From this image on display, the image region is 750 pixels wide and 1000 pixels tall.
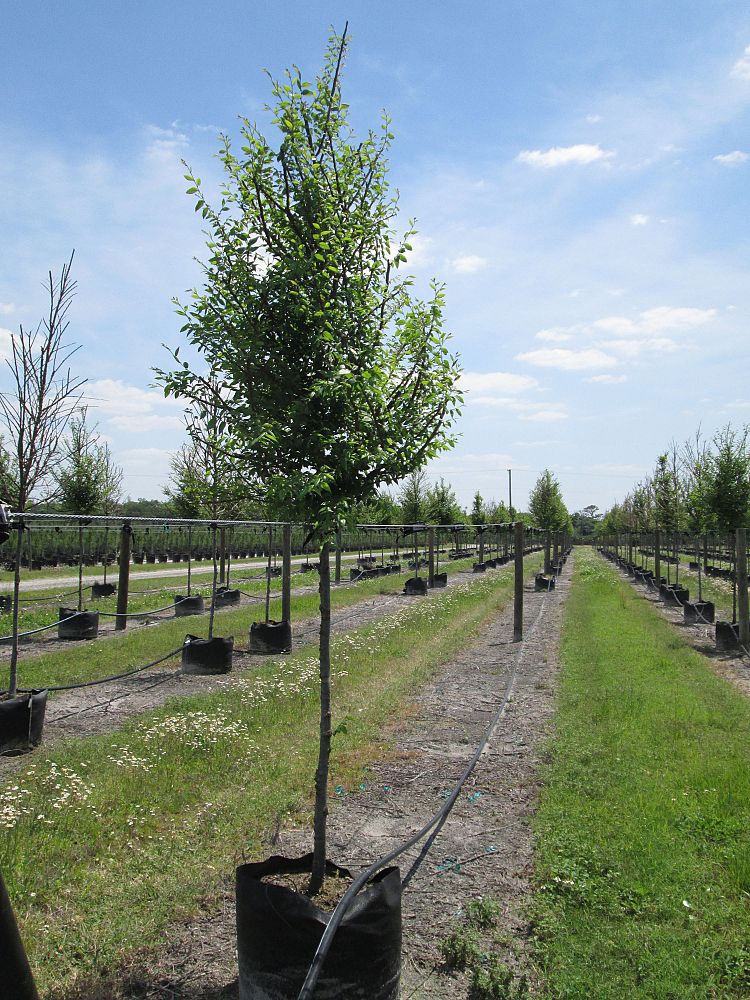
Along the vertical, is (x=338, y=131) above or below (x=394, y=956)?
above

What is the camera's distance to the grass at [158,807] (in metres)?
3.75

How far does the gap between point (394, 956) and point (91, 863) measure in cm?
245

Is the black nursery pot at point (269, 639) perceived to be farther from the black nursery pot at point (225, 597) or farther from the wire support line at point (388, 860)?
the black nursery pot at point (225, 597)

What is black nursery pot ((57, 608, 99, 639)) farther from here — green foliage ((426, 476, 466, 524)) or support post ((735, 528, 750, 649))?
green foliage ((426, 476, 466, 524))

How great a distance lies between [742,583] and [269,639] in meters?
8.77

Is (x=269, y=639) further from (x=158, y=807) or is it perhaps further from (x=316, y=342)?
(x=316, y=342)

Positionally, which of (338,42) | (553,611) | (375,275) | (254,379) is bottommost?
(553,611)

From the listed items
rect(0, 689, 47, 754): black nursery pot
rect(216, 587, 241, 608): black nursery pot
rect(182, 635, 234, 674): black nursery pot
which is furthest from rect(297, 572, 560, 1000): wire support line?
rect(216, 587, 241, 608): black nursery pot

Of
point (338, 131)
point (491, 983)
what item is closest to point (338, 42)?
point (338, 131)

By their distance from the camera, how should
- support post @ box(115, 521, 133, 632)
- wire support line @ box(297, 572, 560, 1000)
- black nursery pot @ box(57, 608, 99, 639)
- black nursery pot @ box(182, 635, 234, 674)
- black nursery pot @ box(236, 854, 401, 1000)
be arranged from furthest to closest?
1. support post @ box(115, 521, 133, 632)
2. black nursery pot @ box(57, 608, 99, 639)
3. black nursery pot @ box(182, 635, 234, 674)
4. black nursery pot @ box(236, 854, 401, 1000)
5. wire support line @ box(297, 572, 560, 1000)

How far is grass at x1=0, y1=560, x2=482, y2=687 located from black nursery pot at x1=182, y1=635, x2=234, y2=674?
803 mm

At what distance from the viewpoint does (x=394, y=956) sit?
2934mm

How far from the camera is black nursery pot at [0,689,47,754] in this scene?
21.7 feet

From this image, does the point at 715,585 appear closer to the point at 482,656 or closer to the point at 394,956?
the point at 482,656
